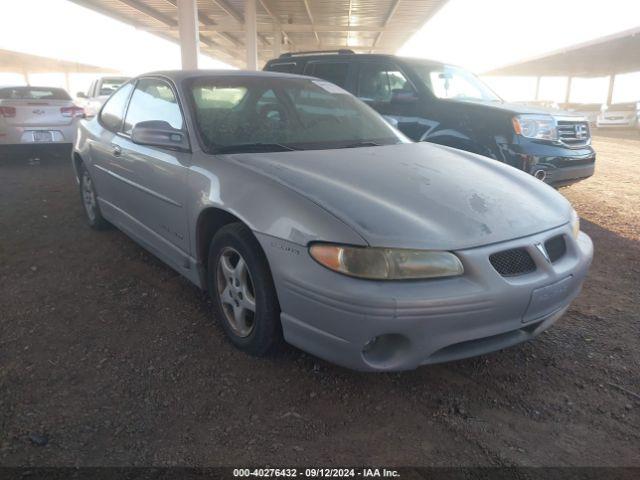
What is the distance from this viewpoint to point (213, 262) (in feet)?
8.56

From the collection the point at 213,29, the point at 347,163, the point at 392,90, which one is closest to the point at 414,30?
the point at 213,29

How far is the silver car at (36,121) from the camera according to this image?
785 centimetres

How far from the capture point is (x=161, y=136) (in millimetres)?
2830

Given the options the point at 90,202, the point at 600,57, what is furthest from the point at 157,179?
the point at 600,57

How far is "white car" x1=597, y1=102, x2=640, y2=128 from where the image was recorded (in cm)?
2266

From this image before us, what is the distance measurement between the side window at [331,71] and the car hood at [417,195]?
3616 mm

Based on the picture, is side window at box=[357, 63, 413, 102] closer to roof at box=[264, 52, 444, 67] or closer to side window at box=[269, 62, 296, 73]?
roof at box=[264, 52, 444, 67]

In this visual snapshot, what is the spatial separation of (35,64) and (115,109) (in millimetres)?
44770

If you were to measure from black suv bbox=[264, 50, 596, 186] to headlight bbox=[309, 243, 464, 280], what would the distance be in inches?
109

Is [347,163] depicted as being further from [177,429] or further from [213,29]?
[213,29]

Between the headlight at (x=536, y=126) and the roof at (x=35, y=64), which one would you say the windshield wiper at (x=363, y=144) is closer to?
the headlight at (x=536, y=126)

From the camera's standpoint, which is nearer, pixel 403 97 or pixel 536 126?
pixel 536 126

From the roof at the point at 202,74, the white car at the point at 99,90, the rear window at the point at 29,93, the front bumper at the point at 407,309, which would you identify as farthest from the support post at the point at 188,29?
the front bumper at the point at 407,309

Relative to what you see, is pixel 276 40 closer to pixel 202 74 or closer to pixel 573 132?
pixel 573 132
